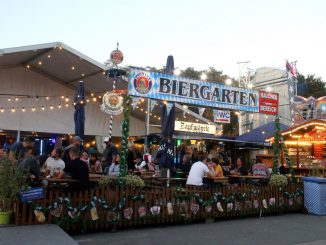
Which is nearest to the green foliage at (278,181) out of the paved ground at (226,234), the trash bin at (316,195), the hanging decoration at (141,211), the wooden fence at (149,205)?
the wooden fence at (149,205)

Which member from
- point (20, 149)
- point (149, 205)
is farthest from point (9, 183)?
point (149, 205)

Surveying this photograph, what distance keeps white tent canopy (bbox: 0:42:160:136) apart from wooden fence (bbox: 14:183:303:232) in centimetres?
918

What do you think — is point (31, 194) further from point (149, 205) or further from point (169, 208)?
point (169, 208)

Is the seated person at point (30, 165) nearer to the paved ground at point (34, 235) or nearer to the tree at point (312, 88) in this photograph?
the paved ground at point (34, 235)

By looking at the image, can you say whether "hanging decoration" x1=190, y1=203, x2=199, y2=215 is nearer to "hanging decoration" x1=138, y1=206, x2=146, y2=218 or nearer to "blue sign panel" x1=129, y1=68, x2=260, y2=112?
"hanging decoration" x1=138, y1=206, x2=146, y2=218

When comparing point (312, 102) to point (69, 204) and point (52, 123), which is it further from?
point (69, 204)

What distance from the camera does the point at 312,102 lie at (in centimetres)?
2436

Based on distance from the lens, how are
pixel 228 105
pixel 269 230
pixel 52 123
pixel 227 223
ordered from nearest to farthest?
pixel 269 230 → pixel 227 223 → pixel 228 105 → pixel 52 123

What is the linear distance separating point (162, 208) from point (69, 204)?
2055mm

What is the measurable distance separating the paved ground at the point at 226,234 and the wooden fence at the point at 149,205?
0.22 meters

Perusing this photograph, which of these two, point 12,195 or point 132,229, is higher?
point 12,195

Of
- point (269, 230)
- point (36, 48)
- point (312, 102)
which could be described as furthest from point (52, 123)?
point (312, 102)

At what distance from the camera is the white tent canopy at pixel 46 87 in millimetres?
16295

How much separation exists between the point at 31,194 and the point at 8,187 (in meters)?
0.39
